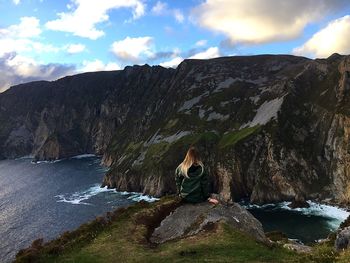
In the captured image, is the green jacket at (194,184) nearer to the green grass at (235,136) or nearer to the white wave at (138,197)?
the white wave at (138,197)

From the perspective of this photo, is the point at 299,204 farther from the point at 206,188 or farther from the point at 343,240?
the point at 343,240

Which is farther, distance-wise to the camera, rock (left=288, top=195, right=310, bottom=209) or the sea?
rock (left=288, top=195, right=310, bottom=209)

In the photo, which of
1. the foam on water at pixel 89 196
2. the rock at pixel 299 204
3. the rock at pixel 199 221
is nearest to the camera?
the rock at pixel 199 221

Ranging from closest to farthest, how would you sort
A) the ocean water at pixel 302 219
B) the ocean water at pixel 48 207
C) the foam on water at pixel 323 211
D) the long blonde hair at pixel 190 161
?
the long blonde hair at pixel 190 161, the ocean water at pixel 302 219, the foam on water at pixel 323 211, the ocean water at pixel 48 207

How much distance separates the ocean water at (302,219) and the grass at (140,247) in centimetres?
7102

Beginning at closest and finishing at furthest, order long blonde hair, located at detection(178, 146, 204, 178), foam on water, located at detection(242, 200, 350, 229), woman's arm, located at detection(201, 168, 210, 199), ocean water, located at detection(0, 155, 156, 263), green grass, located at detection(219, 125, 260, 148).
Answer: long blonde hair, located at detection(178, 146, 204, 178) < woman's arm, located at detection(201, 168, 210, 199) < foam on water, located at detection(242, 200, 350, 229) < ocean water, located at detection(0, 155, 156, 263) < green grass, located at detection(219, 125, 260, 148)

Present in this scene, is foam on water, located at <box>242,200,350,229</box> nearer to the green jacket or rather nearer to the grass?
the green jacket

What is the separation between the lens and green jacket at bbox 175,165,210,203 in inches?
Result: 1192

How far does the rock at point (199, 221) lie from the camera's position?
1120 inches

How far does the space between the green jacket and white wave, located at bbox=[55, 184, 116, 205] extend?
123m

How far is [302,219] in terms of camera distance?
109 m

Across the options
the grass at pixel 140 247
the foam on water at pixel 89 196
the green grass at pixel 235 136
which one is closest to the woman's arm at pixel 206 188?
the grass at pixel 140 247

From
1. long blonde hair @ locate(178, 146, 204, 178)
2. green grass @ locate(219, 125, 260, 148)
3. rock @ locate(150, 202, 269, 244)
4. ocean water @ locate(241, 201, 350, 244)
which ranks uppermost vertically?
long blonde hair @ locate(178, 146, 204, 178)

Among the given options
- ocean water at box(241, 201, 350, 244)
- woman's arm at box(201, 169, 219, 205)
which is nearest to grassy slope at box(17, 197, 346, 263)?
woman's arm at box(201, 169, 219, 205)
